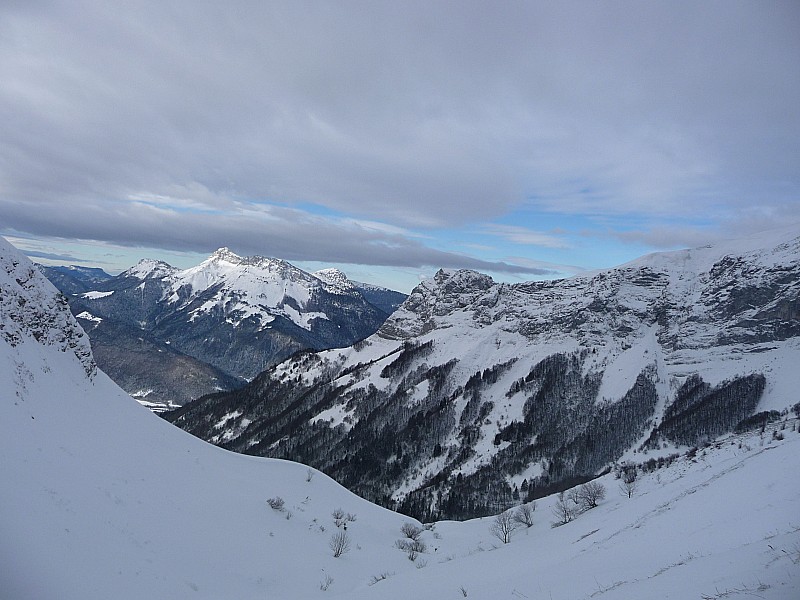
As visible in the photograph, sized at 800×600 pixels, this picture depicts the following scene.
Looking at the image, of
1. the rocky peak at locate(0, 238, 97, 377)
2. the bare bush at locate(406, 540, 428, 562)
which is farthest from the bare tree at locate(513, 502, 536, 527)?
the rocky peak at locate(0, 238, 97, 377)

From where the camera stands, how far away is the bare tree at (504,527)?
43.0m

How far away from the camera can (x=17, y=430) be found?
2495 centimetres

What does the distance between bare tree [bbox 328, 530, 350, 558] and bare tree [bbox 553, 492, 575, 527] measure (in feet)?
75.9

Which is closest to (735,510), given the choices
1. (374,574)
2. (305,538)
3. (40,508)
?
(374,574)

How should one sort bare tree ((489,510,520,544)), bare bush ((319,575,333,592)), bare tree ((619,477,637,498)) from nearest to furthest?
bare bush ((319,575,333,592)) → bare tree ((489,510,520,544)) → bare tree ((619,477,637,498))

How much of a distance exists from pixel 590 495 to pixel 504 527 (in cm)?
1449

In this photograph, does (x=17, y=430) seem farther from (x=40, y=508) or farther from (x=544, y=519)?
(x=544, y=519)

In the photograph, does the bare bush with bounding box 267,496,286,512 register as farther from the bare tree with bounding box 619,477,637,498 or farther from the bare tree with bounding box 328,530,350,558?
the bare tree with bounding box 619,477,637,498

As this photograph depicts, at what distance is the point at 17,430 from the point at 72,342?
19544 mm

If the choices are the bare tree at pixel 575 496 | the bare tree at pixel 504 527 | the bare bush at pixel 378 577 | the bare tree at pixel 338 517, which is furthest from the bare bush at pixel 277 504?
the bare tree at pixel 575 496

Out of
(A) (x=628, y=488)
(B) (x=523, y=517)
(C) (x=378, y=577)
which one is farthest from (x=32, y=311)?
(A) (x=628, y=488)

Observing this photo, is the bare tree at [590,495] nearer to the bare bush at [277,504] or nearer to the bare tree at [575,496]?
the bare tree at [575,496]

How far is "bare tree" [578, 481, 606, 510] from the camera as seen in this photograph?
1944 inches

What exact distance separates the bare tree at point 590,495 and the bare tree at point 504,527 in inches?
356
